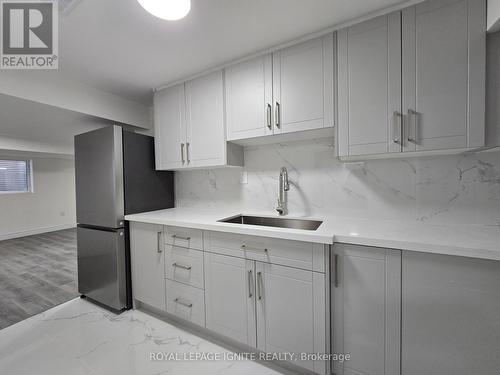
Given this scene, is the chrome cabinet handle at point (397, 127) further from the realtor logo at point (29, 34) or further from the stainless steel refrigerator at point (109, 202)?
the stainless steel refrigerator at point (109, 202)

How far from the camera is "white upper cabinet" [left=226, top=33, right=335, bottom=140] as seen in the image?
4.52 ft

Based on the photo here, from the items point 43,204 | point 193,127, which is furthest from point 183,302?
point 43,204

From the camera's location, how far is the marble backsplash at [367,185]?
1.28 m

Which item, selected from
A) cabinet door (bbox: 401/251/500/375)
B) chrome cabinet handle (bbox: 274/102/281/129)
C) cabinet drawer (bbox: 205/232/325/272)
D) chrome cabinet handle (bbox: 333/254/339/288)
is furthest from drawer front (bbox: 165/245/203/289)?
cabinet door (bbox: 401/251/500/375)

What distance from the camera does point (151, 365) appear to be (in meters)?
1.37

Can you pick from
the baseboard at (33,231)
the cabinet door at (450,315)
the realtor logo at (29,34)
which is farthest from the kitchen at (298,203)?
the baseboard at (33,231)

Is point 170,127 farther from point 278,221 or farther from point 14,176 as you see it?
point 14,176

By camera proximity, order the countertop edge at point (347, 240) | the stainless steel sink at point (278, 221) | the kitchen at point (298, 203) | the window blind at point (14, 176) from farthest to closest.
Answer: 1. the window blind at point (14, 176)
2. the stainless steel sink at point (278, 221)
3. the kitchen at point (298, 203)
4. the countertop edge at point (347, 240)

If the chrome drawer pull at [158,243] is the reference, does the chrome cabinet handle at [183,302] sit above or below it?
below

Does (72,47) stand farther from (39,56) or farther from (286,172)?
(286,172)

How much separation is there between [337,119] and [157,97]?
1.77 metres

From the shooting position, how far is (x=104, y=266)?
6.41ft

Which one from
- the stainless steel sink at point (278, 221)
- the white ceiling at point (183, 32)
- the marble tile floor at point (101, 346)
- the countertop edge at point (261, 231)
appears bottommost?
the marble tile floor at point (101, 346)

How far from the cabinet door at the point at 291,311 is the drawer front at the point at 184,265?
0.49 m
